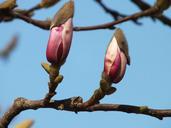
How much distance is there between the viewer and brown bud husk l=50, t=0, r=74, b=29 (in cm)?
136

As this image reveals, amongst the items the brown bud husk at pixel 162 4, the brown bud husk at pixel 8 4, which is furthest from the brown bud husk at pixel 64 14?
the brown bud husk at pixel 8 4

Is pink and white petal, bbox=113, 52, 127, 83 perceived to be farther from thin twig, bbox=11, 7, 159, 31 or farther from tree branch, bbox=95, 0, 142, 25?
tree branch, bbox=95, 0, 142, 25

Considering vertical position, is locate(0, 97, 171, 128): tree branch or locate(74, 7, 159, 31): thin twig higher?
locate(74, 7, 159, 31): thin twig

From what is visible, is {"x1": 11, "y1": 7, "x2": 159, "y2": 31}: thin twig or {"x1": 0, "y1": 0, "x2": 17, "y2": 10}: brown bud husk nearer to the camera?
{"x1": 11, "y1": 7, "x2": 159, "y2": 31}: thin twig

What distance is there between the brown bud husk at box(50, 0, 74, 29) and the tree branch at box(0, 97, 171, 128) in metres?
0.23

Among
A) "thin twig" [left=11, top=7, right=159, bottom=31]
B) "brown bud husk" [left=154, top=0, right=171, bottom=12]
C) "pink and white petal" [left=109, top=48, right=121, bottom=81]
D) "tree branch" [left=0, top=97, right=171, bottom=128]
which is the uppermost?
"brown bud husk" [left=154, top=0, right=171, bottom=12]

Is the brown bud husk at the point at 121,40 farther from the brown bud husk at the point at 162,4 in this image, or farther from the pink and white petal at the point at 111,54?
the brown bud husk at the point at 162,4

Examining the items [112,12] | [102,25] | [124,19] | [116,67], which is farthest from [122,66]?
[112,12]

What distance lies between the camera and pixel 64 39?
4.50 ft

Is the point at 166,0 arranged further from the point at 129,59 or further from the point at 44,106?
the point at 44,106

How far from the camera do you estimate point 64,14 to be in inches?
53.6

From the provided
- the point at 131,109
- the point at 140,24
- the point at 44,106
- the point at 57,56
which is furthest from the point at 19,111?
the point at 140,24

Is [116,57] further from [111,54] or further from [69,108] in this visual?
[69,108]

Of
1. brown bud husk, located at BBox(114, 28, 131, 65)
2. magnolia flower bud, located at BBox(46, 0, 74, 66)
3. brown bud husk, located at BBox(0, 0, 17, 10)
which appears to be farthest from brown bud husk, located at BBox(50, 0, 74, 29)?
brown bud husk, located at BBox(0, 0, 17, 10)
